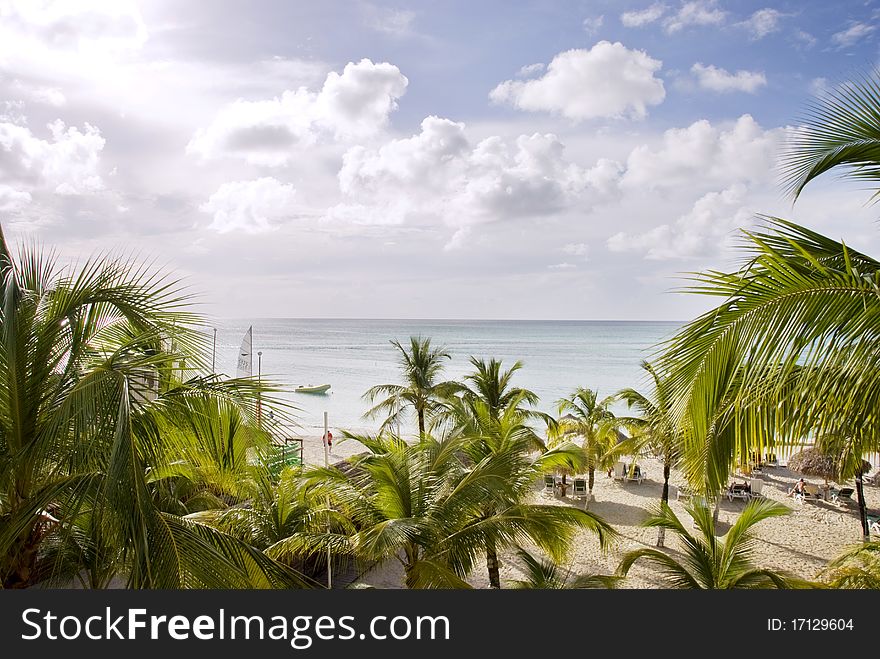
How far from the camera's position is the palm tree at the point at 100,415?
10.0 ft

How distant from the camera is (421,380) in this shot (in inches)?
822

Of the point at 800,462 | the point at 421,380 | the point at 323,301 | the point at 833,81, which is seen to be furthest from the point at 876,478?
the point at 323,301

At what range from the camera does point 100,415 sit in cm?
309

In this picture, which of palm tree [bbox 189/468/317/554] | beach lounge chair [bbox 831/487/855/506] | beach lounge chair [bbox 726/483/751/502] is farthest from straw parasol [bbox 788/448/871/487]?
palm tree [bbox 189/468/317/554]

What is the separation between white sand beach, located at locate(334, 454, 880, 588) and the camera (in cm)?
1197

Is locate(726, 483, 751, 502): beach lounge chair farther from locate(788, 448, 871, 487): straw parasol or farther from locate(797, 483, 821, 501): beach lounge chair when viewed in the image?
locate(797, 483, 821, 501): beach lounge chair

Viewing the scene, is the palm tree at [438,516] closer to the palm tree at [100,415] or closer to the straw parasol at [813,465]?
the palm tree at [100,415]

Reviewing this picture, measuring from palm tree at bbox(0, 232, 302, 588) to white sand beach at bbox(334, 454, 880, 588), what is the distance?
812 centimetres

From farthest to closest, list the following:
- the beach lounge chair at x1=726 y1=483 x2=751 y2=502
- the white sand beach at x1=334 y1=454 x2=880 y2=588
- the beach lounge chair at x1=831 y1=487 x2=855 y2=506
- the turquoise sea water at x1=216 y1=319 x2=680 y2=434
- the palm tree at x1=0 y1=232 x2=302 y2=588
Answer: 1. the turquoise sea water at x1=216 y1=319 x2=680 y2=434
2. the beach lounge chair at x1=726 y1=483 x2=751 y2=502
3. the beach lounge chair at x1=831 y1=487 x2=855 y2=506
4. the white sand beach at x1=334 y1=454 x2=880 y2=588
5. the palm tree at x1=0 y1=232 x2=302 y2=588

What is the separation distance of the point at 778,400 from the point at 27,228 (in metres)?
5.01

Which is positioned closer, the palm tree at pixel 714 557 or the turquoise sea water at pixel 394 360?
the palm tree at pixel 714 557

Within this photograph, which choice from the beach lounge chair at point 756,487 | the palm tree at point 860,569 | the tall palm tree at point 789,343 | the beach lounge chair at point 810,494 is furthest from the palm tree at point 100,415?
the beach lounge chair at point 810,494

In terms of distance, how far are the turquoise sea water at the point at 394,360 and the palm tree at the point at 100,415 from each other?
2782cm

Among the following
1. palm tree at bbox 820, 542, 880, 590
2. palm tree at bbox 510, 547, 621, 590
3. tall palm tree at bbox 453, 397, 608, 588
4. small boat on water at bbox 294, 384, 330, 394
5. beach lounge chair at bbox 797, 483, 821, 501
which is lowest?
beach lounge chair at bbox 797, 483, 821, 501
